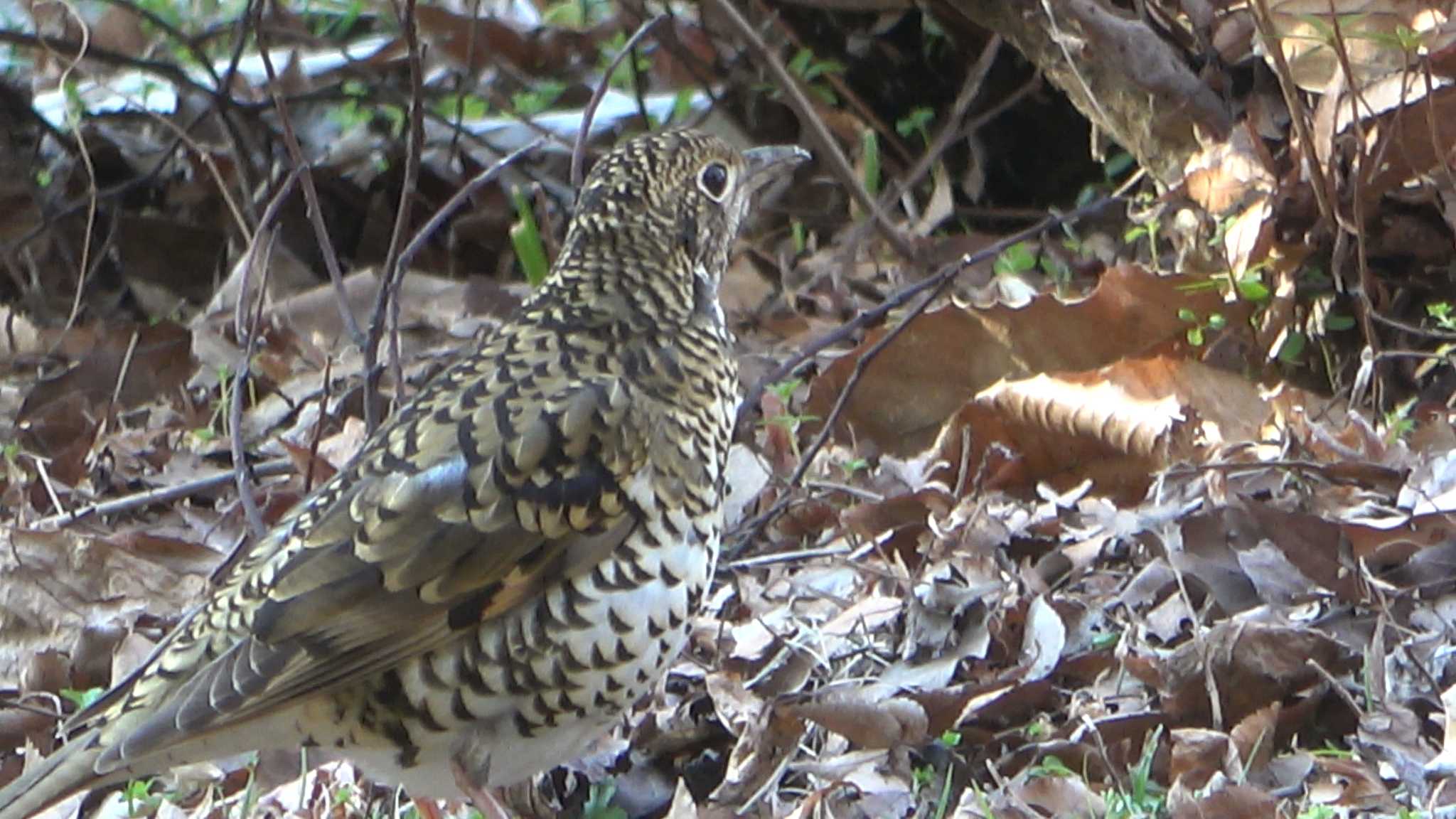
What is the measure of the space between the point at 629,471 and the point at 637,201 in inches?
28.3

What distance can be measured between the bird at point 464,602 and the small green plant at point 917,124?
3.65 meters

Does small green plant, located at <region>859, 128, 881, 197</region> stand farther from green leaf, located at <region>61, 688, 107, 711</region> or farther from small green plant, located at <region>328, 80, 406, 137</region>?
green leaf, located at <region>61, 688, 107, 711</region>

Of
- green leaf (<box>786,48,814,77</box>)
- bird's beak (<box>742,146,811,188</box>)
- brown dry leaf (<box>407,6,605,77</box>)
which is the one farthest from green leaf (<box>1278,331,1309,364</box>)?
brown dry leaf (<box>407,6,605,77</box>)

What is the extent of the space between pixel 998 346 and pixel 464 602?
2.05m

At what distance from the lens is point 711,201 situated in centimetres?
431

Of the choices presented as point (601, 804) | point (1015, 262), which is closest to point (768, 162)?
point (601, 804)

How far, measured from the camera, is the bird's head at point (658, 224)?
4168 millimetres

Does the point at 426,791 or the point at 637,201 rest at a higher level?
the point at 637,201

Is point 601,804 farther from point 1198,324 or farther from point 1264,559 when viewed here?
point 1198,324

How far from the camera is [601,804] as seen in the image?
4062 mm

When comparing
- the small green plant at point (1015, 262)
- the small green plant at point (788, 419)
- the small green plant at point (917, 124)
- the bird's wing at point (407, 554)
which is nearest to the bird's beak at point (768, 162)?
the bird's wing at point (407, 554)

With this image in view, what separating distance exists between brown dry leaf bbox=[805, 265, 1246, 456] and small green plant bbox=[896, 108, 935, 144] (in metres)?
2.19

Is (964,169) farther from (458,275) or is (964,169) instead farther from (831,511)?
(831,511)

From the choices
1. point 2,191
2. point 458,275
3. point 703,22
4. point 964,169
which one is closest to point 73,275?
point 2,191
